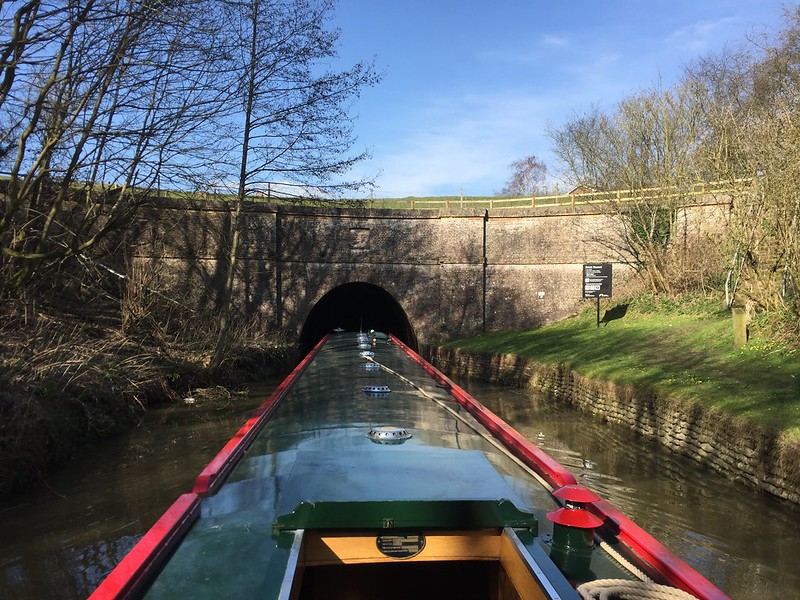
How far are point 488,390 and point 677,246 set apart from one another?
632 centimetres

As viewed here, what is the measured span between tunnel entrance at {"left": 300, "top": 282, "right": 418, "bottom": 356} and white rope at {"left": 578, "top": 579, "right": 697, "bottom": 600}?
16841 mm

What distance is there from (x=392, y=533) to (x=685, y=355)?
8399mm

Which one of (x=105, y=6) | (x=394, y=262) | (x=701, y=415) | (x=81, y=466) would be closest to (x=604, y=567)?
(x=701, y=415)

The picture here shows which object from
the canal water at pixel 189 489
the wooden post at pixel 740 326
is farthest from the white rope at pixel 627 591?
the wooden post at pixel 740 326

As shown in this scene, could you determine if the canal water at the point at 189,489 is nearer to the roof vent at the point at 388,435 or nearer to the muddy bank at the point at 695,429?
the muddy bank at the point at 695,429

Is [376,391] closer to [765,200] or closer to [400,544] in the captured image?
[400,544]

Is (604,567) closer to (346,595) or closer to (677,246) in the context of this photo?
(346,595)

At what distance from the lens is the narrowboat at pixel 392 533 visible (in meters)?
1.82

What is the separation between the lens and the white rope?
1609mm

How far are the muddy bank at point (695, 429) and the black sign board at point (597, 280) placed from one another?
10.1ft

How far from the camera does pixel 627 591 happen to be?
1643mm

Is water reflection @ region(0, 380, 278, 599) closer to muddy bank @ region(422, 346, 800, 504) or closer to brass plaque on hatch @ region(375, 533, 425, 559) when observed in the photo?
brass plaque on hatch @ region(375, 533, 425, 559)

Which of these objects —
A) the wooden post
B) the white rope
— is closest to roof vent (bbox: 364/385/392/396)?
the white rope

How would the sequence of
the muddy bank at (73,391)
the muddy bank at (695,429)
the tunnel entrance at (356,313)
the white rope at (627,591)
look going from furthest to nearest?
the tunnel entrance at (356,313) < the muddy bank at (73,391) < the muddy bank at (695,429) < the white rope at (627,591)
